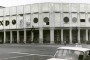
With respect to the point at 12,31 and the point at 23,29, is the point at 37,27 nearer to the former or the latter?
the point at 23,29

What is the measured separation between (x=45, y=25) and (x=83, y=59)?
5635 centimetres

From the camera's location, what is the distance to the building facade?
67188 mm

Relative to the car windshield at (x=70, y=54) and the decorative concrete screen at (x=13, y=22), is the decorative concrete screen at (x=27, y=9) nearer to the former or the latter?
the decorative concrete screen at (x=13, y=22)

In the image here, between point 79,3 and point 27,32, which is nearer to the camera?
point 79,3

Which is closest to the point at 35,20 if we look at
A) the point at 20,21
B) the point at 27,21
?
the point at 27,21

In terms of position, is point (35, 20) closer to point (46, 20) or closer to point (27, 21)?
point (27, 21)

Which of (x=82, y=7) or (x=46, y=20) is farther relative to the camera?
(x=82, y=7)

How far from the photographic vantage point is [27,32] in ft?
244

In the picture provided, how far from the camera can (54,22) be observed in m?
66.9

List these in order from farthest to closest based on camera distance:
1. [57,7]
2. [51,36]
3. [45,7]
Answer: [45,7], [57,7], [51,36]

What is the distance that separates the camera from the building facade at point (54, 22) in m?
67.2

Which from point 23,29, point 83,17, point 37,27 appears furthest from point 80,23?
point 23,29

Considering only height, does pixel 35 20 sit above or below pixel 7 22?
above

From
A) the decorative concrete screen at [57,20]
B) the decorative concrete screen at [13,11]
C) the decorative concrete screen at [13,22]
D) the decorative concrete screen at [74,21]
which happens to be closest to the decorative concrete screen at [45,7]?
the decorative concrete screen at [57,20]
